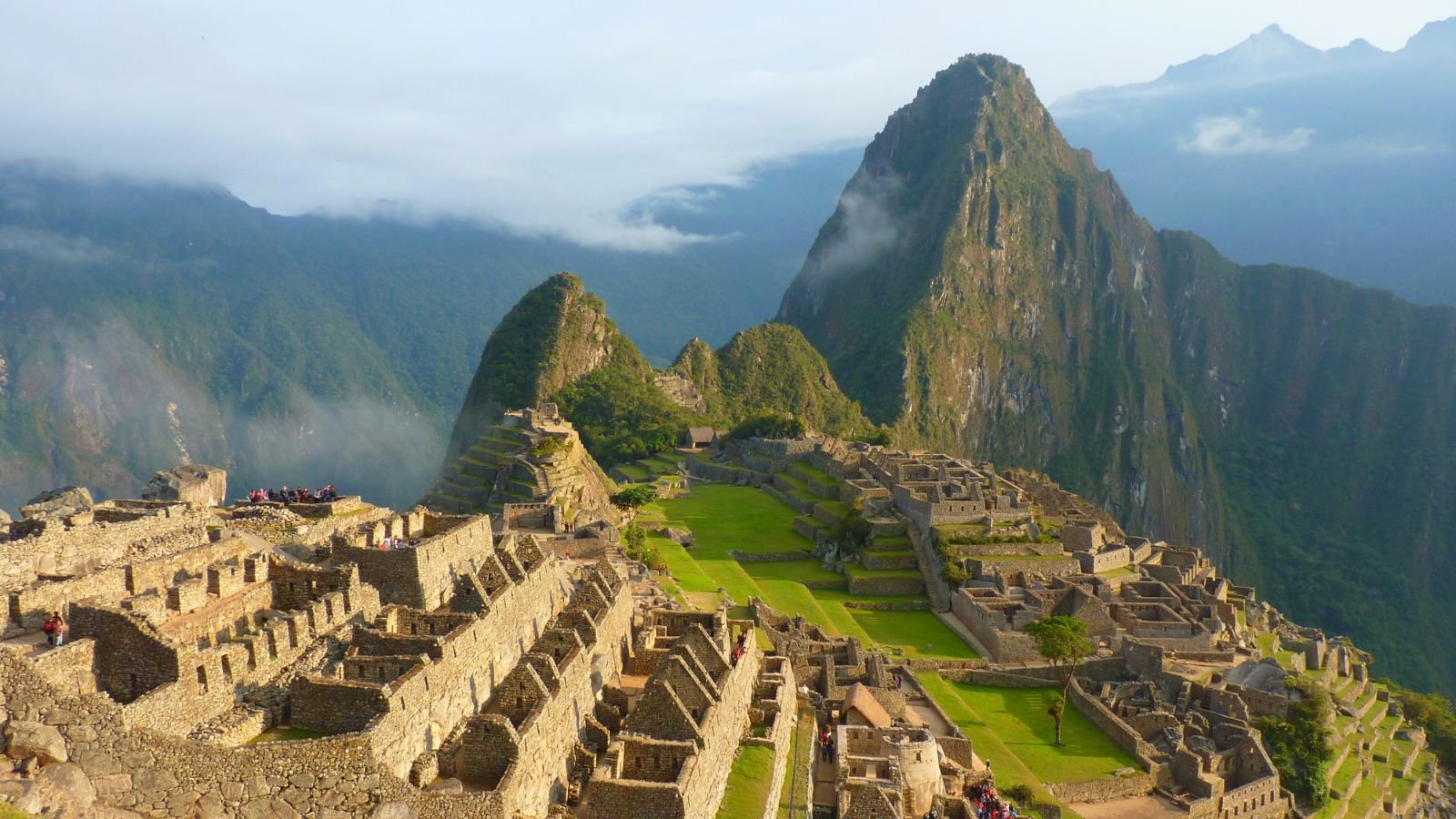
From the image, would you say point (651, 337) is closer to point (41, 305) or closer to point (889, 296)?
point (889, 296)

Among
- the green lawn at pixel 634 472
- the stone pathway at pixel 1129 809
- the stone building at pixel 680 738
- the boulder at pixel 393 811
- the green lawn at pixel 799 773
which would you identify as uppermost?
the boulder at pixel 393 811

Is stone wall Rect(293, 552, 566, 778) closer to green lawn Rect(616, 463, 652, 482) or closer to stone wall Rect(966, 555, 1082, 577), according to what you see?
stone wall Rect(966, 555, 1082, 577)

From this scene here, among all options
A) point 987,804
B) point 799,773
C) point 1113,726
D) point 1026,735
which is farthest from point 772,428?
point 799,773

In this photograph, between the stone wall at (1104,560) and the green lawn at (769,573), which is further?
the stone wall at (1104,560)

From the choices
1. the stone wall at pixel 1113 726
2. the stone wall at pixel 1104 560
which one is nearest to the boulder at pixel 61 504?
the stone wall at pixel 1113 726

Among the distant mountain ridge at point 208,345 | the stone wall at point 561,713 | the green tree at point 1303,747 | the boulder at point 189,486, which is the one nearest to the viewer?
the stone wall at point 561,713

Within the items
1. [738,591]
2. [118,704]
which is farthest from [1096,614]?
[118,704]

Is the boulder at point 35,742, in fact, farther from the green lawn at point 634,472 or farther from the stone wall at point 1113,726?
the green lawn at point 634,472
